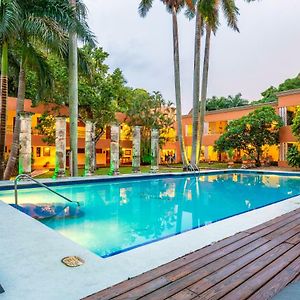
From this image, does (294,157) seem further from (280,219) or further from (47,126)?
(47,126)

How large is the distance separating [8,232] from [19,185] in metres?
6.12

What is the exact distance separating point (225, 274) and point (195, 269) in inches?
11.5

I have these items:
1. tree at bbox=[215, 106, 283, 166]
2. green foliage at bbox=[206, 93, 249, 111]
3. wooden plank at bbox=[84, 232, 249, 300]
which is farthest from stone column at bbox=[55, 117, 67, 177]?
green foliage at bbox=[206, 93, 249, 111]

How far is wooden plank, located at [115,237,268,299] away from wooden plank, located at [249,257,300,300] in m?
0.51

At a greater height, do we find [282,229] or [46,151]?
[46,151]

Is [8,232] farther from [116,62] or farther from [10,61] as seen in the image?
[116,62]

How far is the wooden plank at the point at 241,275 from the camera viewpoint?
2.45 meters

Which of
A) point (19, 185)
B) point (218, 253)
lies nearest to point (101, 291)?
point (218, 253)

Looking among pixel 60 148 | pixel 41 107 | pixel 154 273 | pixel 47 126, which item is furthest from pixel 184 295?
pixel 41 107

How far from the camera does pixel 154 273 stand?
9.39 feet

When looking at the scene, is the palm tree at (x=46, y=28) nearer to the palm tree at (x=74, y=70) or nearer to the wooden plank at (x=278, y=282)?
the palm tree at (x=74, y=70)

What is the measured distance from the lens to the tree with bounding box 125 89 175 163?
26.0 meters

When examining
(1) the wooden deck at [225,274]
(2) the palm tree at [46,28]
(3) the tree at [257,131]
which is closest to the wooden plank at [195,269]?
(1) the wooden deck at [225,274]

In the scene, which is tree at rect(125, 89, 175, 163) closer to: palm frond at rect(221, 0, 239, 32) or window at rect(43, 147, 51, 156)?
window at rect(43, 147, 51, 156)
